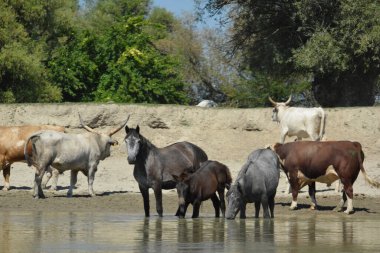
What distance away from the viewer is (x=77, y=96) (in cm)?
4678

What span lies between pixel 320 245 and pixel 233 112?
62.3 ft


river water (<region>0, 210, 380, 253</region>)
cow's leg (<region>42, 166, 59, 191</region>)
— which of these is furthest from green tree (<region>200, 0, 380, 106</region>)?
river water (<region>0, 210, 380, 253</region>)

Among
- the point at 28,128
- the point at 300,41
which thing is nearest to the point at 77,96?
the point at 300,41

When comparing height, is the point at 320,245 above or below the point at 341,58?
below

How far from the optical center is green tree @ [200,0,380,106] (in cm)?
3847

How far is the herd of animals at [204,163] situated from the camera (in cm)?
2055

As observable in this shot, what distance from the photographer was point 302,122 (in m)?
30.2

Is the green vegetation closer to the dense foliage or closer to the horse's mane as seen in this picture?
the dense foliage

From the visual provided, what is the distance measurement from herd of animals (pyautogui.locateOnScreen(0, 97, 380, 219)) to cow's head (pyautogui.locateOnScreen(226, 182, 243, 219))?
0.06 feet

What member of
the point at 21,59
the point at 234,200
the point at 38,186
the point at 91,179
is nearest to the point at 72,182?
the point at 91,179

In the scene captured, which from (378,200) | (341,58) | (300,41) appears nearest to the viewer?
(378,200)

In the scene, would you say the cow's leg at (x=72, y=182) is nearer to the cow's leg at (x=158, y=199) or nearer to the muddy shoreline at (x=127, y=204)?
the muddy shoreline at (x=127, y=204)

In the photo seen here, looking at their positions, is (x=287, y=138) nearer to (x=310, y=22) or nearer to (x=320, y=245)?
(x=310, y=22)

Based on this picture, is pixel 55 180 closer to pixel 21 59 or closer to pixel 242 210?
pixel 242 210
